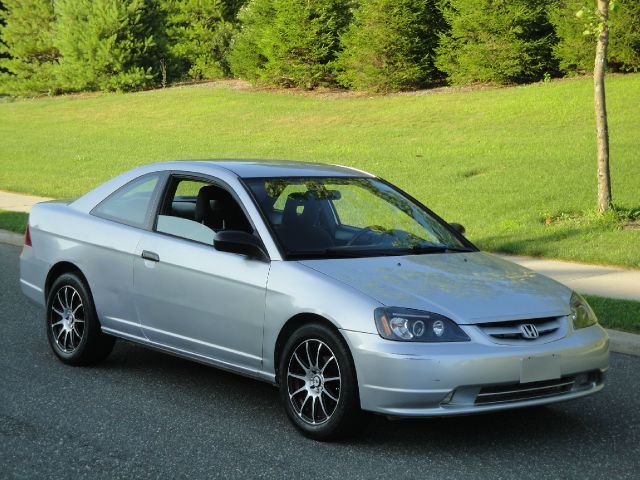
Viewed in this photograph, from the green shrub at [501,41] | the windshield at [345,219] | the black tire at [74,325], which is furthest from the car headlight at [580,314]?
the green shrub at [501,41]

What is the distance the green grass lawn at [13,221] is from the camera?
1553cm

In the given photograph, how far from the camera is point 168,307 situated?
6.81 meters

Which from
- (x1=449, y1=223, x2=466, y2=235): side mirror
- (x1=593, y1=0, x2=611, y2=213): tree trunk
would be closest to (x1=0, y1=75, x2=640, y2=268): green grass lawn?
(x1=593, y1=0, x2=611, y2=213): tree trunk

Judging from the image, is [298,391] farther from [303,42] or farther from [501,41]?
→ [303,42]

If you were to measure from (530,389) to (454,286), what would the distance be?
690mm

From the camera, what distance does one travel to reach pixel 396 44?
32.2 metres

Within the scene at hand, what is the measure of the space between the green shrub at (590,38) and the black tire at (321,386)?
21.7m

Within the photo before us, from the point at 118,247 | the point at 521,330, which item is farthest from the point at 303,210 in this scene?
the point at 521,330

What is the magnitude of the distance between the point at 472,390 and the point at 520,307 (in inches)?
21.5

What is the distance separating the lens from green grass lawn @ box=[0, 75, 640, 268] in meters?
15.7

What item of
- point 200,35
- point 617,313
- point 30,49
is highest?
point 617,313

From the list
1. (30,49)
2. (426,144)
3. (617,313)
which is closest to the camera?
(617,313)

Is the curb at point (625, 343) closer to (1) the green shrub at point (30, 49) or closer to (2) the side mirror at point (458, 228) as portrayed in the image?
(2) the side mirror at point (458, 228)

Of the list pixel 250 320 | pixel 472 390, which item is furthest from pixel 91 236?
pixel 472 390
